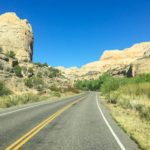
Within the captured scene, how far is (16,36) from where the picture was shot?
125375 millimetres

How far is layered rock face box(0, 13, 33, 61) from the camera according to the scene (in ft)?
394

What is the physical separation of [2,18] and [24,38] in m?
16.8

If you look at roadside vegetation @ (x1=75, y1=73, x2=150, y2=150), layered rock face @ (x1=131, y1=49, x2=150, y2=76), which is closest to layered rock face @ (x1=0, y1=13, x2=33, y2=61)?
layered rock face @ (x1=131, y1=49, x2=150, y2=76)

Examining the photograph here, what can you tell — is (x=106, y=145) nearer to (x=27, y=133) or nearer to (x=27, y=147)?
(x=27, y=147)

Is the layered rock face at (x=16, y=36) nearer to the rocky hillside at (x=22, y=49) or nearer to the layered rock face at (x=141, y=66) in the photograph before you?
the rocky hillside at (x=22, y=49)

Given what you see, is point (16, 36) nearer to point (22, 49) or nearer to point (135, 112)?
point (22, 49)

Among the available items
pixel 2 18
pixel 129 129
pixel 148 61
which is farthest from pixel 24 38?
pixel 129 129

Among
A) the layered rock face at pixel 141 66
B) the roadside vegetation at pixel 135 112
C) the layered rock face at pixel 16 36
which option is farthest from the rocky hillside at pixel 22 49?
the roadside vegetation at pixel 135 112

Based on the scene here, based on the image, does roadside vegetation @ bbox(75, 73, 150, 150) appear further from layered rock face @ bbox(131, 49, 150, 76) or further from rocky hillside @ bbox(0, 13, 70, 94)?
layered rock face @ bbox(131, 49, 150, 76)

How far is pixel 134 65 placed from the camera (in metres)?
111

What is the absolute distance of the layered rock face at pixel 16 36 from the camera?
120125 mm

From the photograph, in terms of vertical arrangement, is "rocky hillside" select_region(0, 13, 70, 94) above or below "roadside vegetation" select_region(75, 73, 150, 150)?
above

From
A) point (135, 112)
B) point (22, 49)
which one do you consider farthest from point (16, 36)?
point (135, 112)

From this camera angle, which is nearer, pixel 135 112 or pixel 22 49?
pixel 135 112
